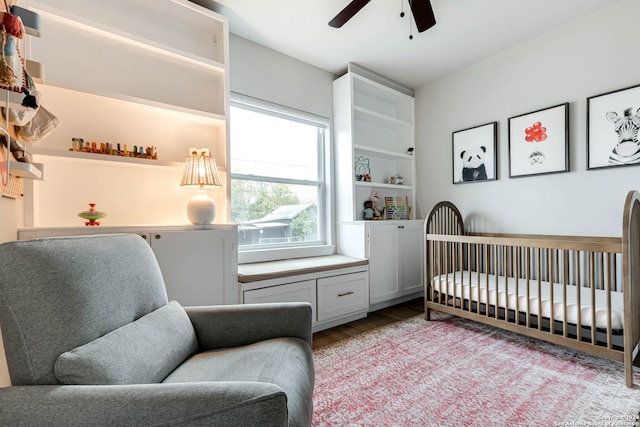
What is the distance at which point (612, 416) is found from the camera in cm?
136

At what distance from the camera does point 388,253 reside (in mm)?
3045

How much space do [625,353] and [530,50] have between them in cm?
253

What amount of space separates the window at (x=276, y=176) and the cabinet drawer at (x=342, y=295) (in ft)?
1.77

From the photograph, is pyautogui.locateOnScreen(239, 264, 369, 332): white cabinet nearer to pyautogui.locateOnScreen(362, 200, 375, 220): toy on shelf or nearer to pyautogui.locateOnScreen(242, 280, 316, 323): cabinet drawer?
pyautogui.locateOnScreen(242, 280, 316, 323): cabinet drawer

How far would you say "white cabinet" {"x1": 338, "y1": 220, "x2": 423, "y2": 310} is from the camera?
2.90m

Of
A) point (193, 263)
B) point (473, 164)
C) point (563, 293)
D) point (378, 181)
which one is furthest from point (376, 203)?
point (193, 263)

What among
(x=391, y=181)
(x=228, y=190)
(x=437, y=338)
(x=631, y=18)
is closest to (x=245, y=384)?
(x=228, y=190)

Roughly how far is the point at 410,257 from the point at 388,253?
0.39 m

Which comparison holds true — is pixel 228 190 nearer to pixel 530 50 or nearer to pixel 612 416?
pixel 612 416

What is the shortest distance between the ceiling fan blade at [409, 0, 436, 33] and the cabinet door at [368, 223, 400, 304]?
169 cm

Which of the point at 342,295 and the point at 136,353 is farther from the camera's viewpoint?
the point at 342,295

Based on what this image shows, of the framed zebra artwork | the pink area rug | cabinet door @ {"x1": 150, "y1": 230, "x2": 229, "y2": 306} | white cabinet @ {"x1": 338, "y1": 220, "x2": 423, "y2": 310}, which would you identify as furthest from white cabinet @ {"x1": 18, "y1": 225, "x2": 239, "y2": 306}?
the framed zebra artwork

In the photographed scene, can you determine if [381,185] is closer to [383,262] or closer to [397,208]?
[397,208]

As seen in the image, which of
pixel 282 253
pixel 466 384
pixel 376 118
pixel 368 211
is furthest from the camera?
pixel 376 118
